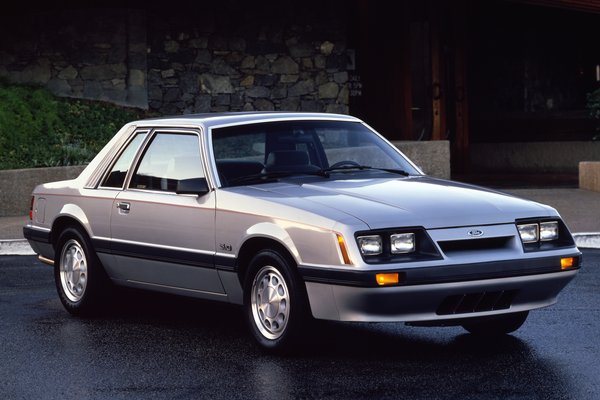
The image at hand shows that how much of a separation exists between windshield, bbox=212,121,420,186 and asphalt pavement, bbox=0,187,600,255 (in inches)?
215

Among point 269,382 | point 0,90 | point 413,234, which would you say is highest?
point 0,90

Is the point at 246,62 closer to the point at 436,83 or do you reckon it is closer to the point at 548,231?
the point at 436,83

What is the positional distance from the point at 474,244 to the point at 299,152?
1692 millimetres

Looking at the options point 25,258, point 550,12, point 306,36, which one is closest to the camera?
point 25,258

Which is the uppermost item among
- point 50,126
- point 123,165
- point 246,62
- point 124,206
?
point 246,62

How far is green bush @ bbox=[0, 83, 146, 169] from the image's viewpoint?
19.7m

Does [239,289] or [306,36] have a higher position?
[306,36]

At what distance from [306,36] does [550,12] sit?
17.0 ft

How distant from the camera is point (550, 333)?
8.76 metres

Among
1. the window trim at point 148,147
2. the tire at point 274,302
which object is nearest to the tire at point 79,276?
the window trim at point 148,147

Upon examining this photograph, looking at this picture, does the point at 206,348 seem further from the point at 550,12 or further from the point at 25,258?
the point at 550,12

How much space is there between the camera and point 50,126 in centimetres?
2123

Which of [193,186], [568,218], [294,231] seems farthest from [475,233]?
[568,218]

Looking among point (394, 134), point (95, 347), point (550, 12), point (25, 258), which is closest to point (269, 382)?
point (95, 347)
